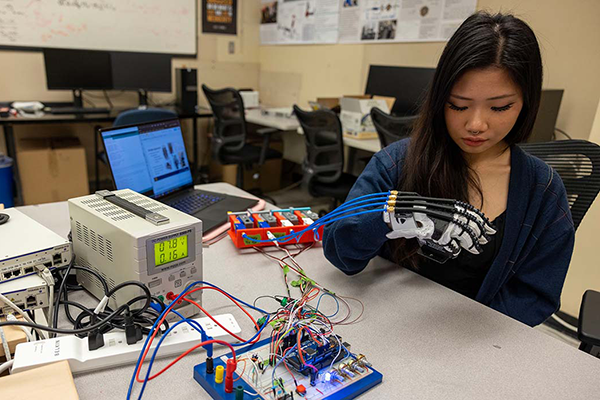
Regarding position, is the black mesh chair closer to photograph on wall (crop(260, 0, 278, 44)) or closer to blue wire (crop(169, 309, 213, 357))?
photograph on wall (crop(260, 0, 278, 44))

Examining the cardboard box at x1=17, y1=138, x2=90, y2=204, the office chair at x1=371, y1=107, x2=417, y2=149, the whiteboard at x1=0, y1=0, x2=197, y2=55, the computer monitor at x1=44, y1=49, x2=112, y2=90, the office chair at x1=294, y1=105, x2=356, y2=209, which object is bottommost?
the cardboard box at x1=17, y1=138, x2=90, y2=204

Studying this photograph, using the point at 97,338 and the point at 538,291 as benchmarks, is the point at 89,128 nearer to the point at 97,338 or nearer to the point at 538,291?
the point at 97,338

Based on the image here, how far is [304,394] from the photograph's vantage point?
0.65 m

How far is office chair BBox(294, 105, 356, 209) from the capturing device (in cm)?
269

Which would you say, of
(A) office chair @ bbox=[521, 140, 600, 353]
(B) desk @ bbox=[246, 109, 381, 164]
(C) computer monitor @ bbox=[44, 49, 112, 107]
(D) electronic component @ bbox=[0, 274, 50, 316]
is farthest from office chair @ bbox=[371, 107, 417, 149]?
(C) computer monitor @ bbox=[44, 49, 112, 107]

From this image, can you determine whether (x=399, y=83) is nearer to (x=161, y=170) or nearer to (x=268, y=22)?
(x=268, y=22)

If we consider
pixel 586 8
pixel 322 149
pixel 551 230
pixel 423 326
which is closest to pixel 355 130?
pixel 322 149

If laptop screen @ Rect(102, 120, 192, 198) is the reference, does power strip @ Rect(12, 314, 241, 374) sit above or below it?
below

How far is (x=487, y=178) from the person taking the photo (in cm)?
110

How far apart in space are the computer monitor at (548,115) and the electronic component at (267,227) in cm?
159

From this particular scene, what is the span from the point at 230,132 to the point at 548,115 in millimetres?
2296

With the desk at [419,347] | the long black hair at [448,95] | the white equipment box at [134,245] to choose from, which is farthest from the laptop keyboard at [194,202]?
the long black hair at [448,95]

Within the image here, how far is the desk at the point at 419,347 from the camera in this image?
0.69 metres

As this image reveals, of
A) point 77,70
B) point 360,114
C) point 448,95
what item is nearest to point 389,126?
point 360,114
